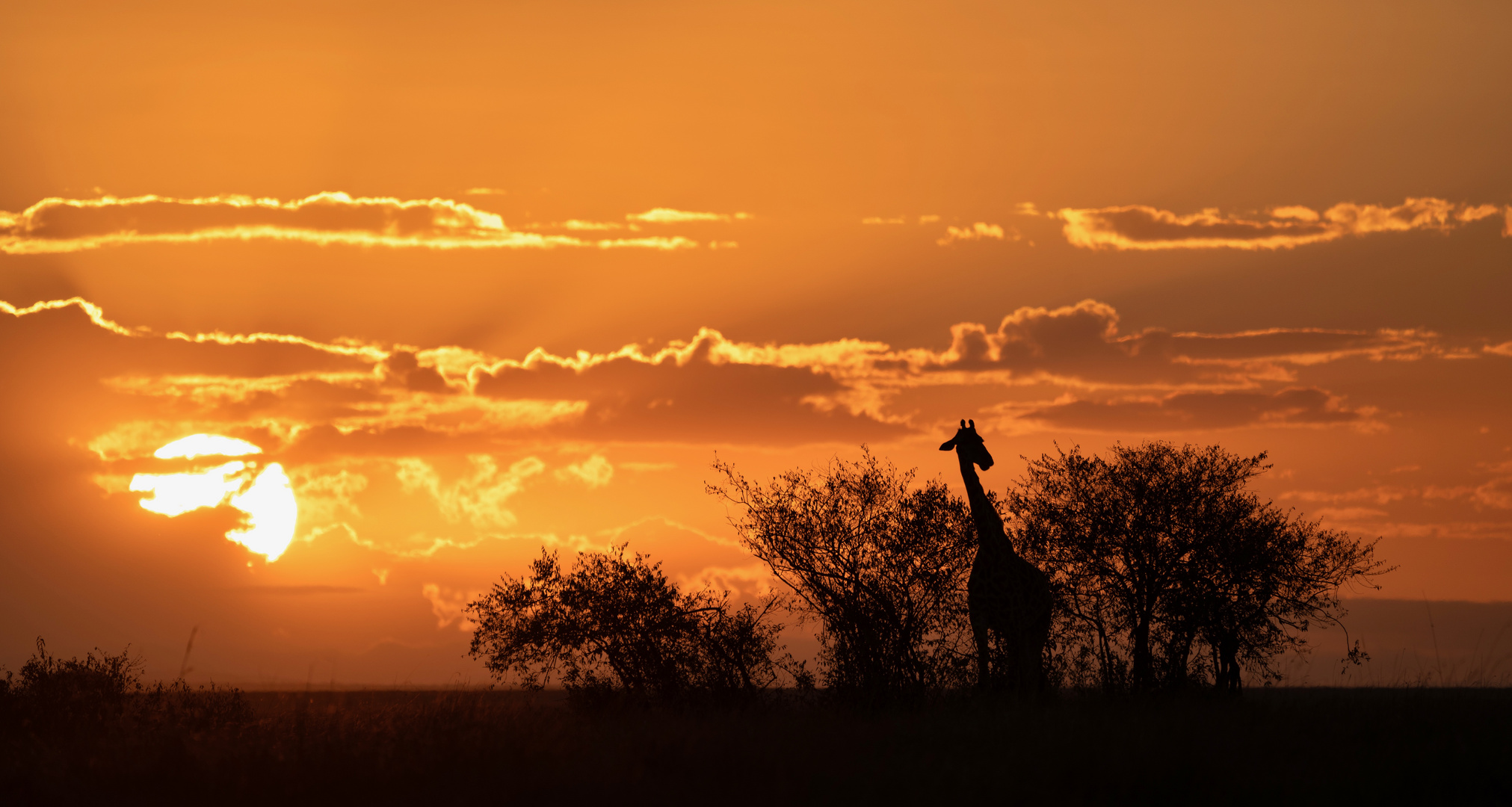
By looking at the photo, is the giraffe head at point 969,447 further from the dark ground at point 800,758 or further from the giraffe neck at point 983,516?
the dark ground at point 800,758

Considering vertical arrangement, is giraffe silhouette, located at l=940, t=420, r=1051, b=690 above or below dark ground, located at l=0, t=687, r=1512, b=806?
above

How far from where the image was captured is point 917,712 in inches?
971

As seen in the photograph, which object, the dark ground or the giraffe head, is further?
the giraffe head

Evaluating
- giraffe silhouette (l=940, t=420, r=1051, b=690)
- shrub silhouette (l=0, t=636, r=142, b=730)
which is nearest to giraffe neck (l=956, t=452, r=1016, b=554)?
giraffe silhouette (l=940, t=420, r=1051, b=690)

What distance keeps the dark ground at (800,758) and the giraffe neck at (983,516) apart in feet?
14.9

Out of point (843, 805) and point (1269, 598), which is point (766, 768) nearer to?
point (843, 805)

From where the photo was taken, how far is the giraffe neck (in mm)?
27891

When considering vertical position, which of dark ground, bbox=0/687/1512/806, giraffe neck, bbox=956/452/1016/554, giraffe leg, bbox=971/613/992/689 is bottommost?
dark ground, bbox=0/687/1512/806

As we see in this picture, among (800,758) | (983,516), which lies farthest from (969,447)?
(800,758)

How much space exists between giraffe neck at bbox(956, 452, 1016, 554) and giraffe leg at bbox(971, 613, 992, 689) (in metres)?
1.84

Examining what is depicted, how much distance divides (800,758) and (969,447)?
1240 cm

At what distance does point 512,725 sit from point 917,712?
8.31 meters

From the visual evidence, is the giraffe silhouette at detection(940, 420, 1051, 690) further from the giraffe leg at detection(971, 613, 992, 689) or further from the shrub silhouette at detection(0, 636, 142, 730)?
the shrub silhouette at detection(0, 636, 142, 730)

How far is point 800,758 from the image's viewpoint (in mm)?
19141
